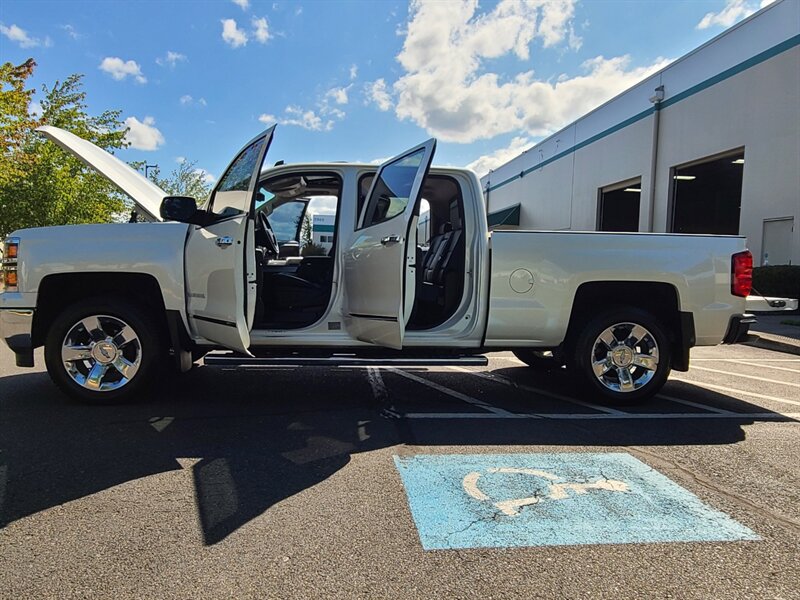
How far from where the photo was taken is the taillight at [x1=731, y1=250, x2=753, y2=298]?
15.6ft

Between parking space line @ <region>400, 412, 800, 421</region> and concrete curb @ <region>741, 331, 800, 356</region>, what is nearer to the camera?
parking space line @ <region>400, 412, 800, 421</region>

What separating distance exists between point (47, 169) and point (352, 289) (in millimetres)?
17395

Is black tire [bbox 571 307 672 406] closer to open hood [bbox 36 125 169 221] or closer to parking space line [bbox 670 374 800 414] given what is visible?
parking space line [bbox 670 374 800 414]

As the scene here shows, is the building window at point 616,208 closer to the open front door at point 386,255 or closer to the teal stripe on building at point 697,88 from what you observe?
the teal stripe on building at point 697,88

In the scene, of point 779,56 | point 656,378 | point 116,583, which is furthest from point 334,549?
point 779,56

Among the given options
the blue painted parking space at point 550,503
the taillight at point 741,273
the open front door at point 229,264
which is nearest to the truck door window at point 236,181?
the open front door at point 229,264

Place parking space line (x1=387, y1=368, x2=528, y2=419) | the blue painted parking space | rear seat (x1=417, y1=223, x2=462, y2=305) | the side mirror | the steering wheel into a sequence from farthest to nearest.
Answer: the steering wheel, rear seat (x1=417, y1=223, x2=462, y2=305), parking space line (x1=387, y1=368, x2=528, y2=419), the side mirror, the blue painted parking space

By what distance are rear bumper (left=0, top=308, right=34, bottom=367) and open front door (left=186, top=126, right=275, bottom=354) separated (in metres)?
1.31

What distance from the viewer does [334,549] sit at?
2.48 metres

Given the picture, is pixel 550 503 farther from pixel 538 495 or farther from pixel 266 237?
pixel 266 237

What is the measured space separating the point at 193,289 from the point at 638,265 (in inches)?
149

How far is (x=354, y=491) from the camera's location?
3.08 meters

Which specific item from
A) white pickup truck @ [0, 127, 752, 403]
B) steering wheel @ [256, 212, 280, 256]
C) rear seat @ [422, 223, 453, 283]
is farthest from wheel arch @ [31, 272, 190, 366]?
rear seat @ [422, 223, 453, 283]

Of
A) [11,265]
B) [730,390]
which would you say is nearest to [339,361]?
[11,265]
